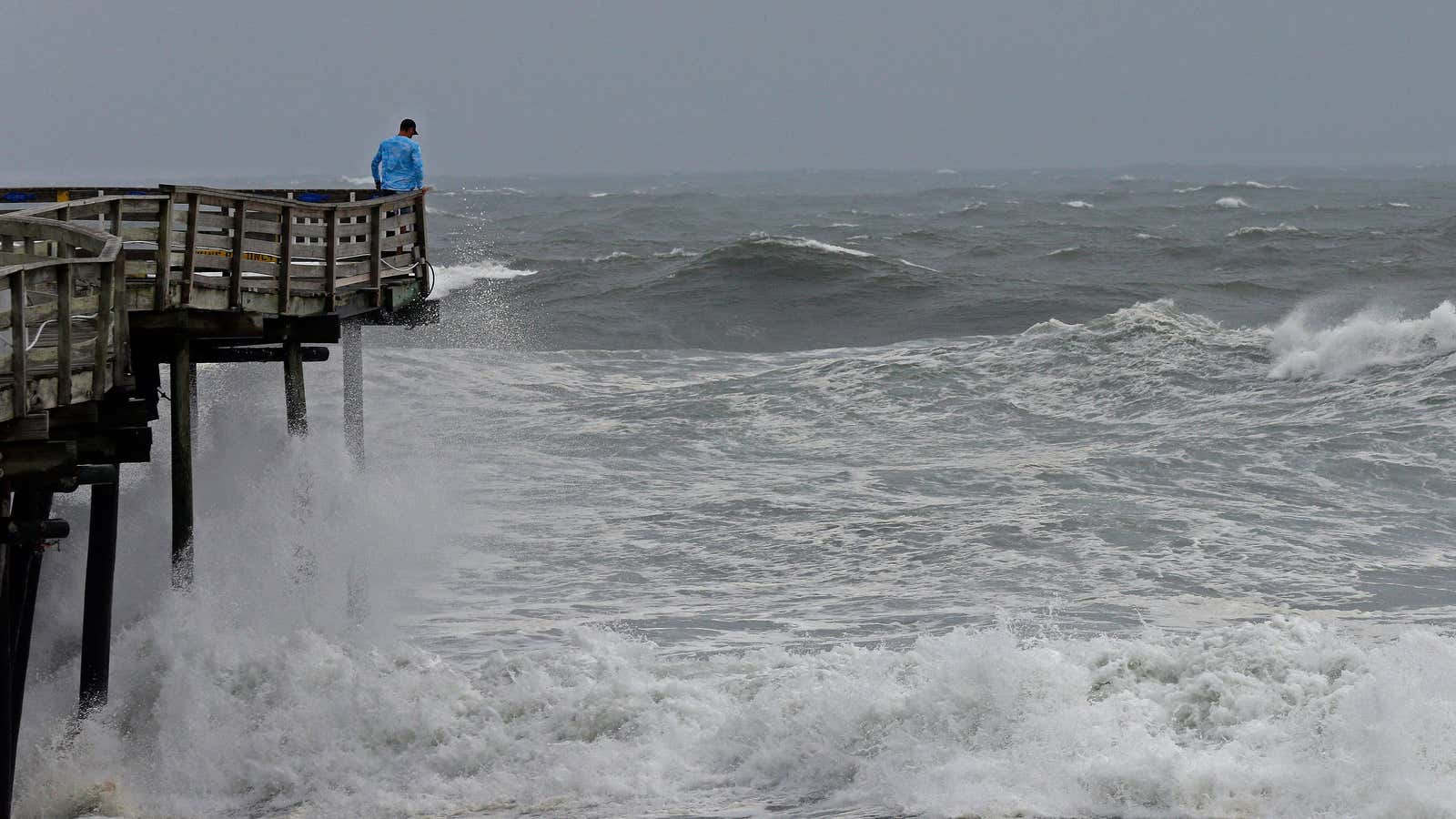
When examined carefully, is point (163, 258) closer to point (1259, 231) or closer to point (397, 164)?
point (397, 164)

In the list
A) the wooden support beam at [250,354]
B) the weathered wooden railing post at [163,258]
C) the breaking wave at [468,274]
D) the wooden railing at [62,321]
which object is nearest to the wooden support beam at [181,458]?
the weathered wooden railing post at [163,258]

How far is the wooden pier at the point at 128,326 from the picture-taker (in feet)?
27.9

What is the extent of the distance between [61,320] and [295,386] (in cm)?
405

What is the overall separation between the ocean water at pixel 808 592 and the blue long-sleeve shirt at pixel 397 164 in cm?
242

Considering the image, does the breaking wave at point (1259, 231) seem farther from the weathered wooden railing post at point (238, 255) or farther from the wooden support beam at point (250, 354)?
the weathered wooden railing post at point (238, 255)

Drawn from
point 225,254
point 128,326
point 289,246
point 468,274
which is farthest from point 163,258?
point 468,274

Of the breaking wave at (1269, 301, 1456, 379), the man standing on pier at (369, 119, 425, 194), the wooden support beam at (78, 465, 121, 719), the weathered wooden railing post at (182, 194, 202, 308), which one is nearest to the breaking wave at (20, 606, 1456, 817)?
the wooden support beam at (78, 465, 121, 719)

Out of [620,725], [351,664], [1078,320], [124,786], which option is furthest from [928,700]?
[1078,320]

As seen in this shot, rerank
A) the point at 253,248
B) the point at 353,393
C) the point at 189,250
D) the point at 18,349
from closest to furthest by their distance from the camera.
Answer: the point at 18,349 → the point at 189,250 → the point at 253,248 → the point at 353,393

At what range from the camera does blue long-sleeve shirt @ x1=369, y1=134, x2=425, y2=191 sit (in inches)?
561

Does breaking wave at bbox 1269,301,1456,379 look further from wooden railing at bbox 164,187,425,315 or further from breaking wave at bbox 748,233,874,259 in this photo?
breaking wave at bbox 748,233,874,259

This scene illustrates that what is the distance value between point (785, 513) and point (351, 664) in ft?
22.1

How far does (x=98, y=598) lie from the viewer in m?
10.4

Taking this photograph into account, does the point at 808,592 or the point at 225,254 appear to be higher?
the point at 225,254
